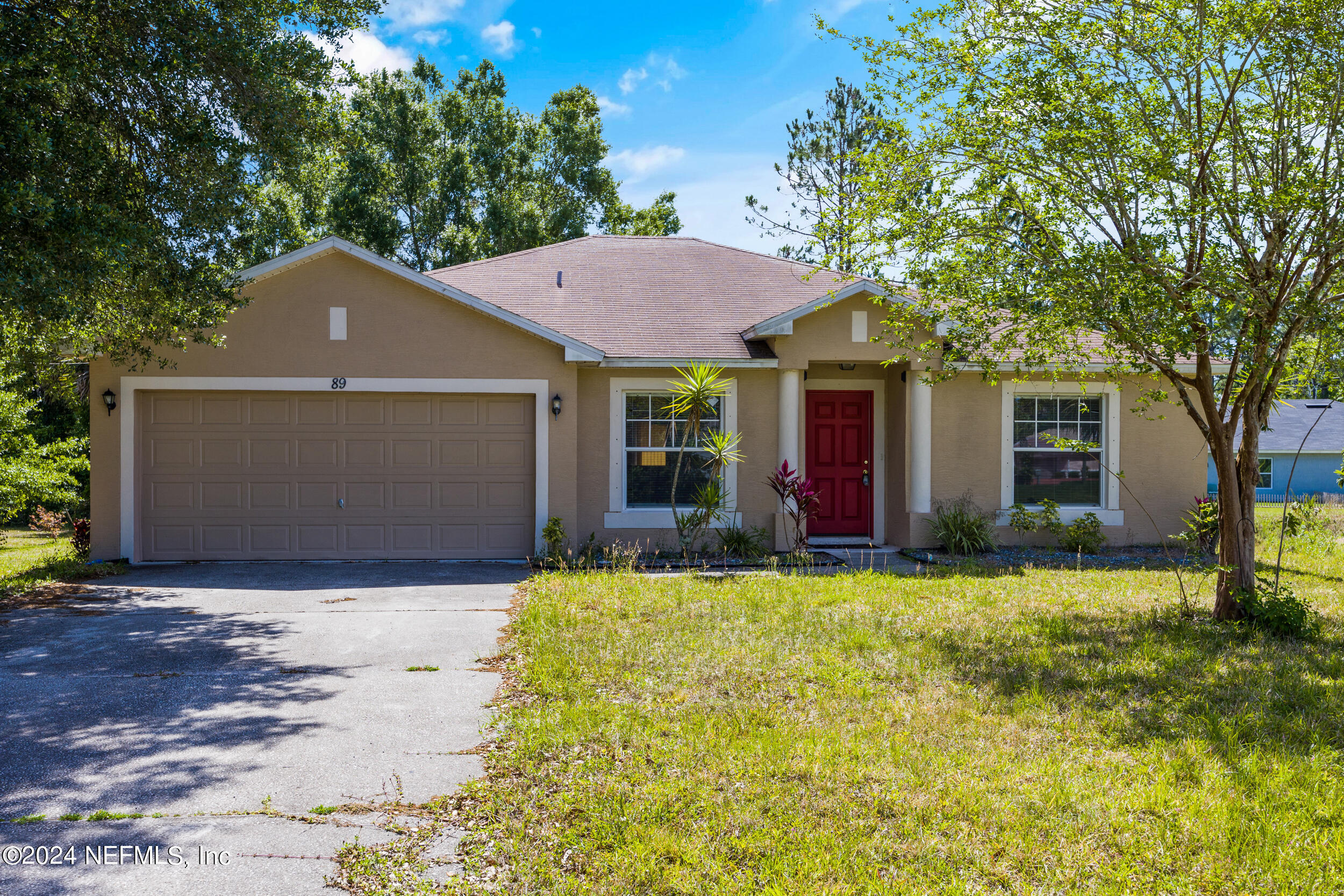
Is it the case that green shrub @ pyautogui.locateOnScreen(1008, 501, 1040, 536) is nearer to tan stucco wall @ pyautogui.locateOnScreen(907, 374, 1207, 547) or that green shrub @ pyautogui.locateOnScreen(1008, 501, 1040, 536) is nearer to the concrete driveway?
tan stucco wall @ pyautogui.locateOnScreen(907, 374, 1207, 547)

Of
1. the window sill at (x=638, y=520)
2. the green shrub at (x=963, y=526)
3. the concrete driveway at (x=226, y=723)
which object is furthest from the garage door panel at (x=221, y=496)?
the green shrub at (x=963, y=526)

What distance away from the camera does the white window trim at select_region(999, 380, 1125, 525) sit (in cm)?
1274

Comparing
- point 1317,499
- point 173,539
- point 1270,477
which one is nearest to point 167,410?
point 173,539

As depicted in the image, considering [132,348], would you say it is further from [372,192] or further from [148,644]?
[372,192]

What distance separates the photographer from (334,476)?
37.5ft

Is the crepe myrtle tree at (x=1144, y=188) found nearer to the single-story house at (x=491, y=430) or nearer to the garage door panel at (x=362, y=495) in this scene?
the single-story house at (x=491, y=430)

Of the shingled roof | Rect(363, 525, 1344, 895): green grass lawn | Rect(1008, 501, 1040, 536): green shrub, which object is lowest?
Rect(363, 525, 1344, 895): green grass lawn

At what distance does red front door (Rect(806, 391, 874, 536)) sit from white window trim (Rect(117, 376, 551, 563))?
162 inches

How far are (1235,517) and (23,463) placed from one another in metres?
14.8

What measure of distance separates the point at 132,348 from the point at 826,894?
33.3ft

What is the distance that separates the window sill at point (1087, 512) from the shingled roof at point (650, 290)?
15.0 feet

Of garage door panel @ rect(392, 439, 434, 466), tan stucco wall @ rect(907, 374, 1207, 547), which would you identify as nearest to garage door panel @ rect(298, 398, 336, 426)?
garage door panel @ rect(392, 439, 434, 466)

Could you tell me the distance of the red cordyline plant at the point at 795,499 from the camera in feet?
38.2

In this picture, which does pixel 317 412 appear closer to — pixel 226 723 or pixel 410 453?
pixel 410 453
